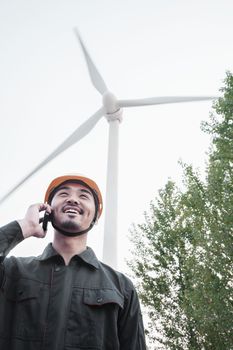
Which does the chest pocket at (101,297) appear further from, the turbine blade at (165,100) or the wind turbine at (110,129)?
the turbine blade at (165,100)

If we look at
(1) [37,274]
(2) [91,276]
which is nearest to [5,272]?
(1) [37,274]

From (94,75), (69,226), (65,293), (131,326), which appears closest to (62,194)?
(69,226)

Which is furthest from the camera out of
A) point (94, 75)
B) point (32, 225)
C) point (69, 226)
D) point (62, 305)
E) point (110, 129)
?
point (94, 75)

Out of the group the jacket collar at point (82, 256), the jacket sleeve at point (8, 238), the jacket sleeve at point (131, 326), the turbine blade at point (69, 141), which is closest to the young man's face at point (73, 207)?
the jacket collar at point (82, 256)

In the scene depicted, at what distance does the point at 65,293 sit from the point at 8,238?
0.44 m

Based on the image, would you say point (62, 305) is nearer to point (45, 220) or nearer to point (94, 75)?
point (45, 220)

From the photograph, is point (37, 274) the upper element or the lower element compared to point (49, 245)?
lower

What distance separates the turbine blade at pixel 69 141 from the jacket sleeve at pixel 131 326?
6394 mm

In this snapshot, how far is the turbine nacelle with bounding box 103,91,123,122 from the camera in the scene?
9.55 metres

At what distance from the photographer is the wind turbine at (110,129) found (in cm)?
660

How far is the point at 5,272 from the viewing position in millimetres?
2152

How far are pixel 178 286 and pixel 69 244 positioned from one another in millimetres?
10582

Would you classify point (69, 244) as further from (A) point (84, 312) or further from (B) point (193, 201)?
(B) point (193, 201)

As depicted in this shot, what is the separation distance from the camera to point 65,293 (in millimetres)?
2076
